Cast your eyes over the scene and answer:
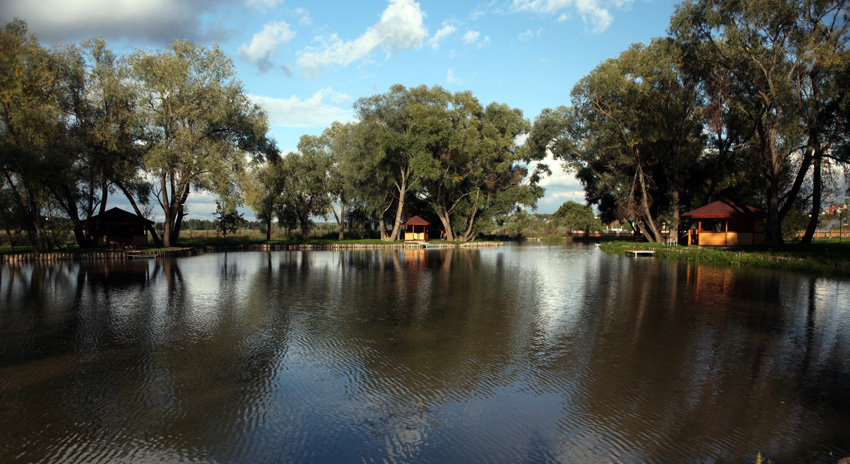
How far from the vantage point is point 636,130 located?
30297 millimetres

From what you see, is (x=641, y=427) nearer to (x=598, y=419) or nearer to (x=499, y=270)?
(x=598, y=419)

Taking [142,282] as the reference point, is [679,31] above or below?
above

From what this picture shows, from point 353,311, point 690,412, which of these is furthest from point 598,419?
point 353,311

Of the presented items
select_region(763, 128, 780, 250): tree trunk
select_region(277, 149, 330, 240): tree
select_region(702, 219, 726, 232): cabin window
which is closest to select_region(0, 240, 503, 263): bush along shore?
select_region(277, 149, 330, 240): tree

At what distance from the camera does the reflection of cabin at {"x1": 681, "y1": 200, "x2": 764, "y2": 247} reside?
29516mm

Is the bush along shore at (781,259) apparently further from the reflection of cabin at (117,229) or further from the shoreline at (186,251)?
the reflection of cabin at (117,229)

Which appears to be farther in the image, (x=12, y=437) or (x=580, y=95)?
(x=580, y=95)

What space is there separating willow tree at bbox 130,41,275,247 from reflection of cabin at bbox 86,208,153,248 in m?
2.17

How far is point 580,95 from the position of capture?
33156mm

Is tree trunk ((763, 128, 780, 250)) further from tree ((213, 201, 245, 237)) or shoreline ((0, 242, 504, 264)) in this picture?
tree ((213, 201, 245, 237))

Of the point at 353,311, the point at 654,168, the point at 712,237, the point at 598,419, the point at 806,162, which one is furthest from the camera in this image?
the point at 654,168

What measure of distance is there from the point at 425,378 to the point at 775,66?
26282mm

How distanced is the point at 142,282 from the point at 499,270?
13918 millimetres

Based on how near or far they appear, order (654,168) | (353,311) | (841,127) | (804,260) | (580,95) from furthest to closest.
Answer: (654,168)
(580,95)
(841,127)
(804,260)
(353,311)
